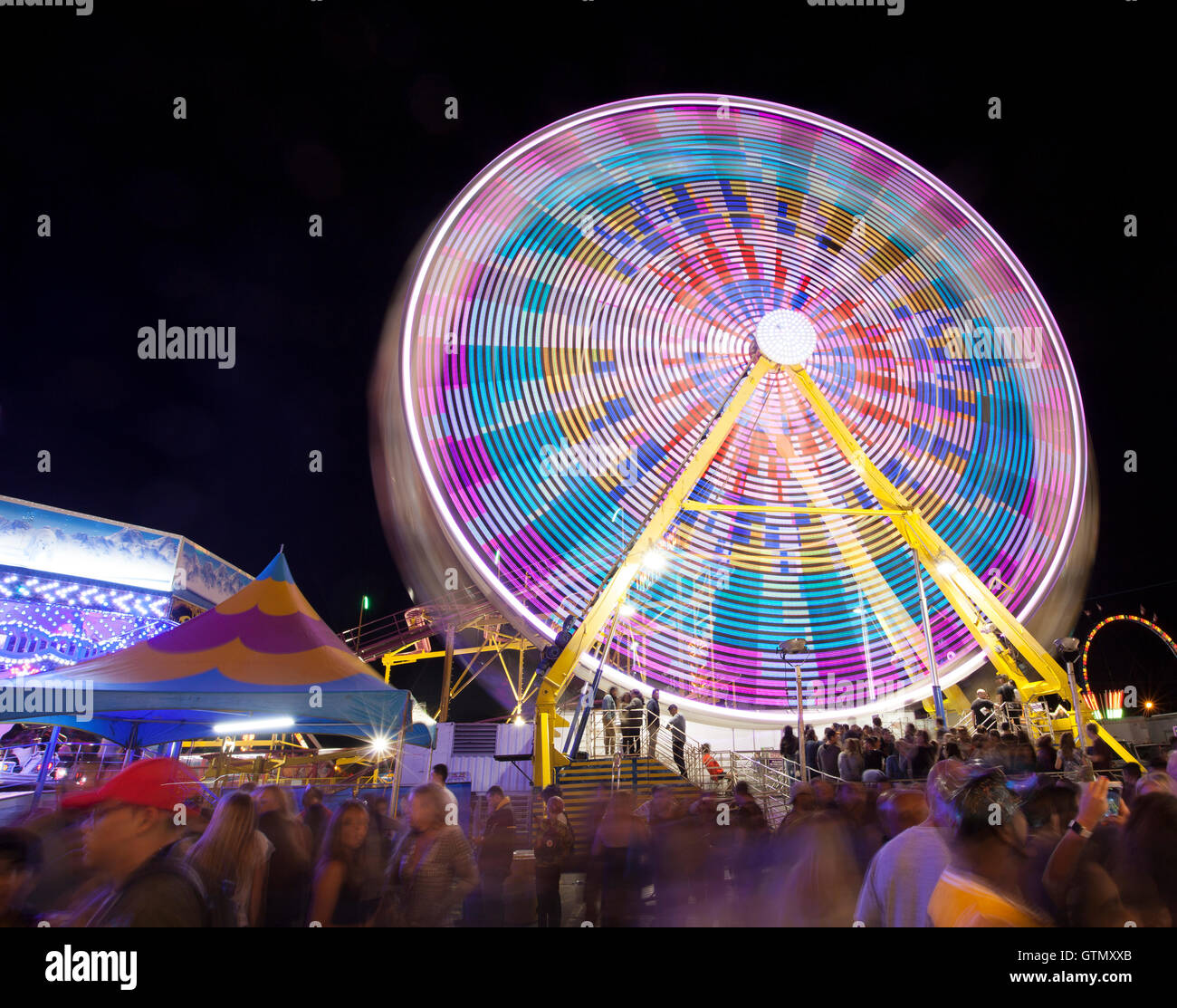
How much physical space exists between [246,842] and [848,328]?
16.7 metres

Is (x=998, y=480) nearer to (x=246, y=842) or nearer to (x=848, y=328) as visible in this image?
(x=848, y=328)

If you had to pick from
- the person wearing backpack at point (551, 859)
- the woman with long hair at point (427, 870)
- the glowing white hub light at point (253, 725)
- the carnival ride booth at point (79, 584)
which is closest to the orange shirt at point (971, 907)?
the woman with long hair at point (427, 870)

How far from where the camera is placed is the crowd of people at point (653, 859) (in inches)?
88.0

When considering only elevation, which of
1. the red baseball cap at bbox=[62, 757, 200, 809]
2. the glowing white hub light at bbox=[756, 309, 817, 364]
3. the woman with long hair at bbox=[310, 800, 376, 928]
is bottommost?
the woman with long hair at bbox=[310, 800, 376, 928]

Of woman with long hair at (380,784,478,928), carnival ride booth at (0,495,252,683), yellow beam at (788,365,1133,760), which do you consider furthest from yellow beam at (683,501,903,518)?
carnival ride booth at (0,495,252,683)

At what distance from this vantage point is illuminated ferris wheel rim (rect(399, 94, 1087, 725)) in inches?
498

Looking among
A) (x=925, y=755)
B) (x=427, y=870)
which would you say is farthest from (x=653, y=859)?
(x=925, y=755)

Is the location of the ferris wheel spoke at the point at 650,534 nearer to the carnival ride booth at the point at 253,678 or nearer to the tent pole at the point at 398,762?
the carnival ride booth at the point at 253,678

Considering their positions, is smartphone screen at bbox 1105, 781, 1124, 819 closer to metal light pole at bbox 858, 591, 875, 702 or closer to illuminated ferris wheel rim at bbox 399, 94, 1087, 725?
illuminated ferris wheel rim at bbox 399, 94, 1087, 725

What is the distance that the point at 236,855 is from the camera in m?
2.87

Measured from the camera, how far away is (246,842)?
2.92m

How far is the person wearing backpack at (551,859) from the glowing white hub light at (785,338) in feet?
40.5

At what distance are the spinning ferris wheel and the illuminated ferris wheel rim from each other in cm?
6
